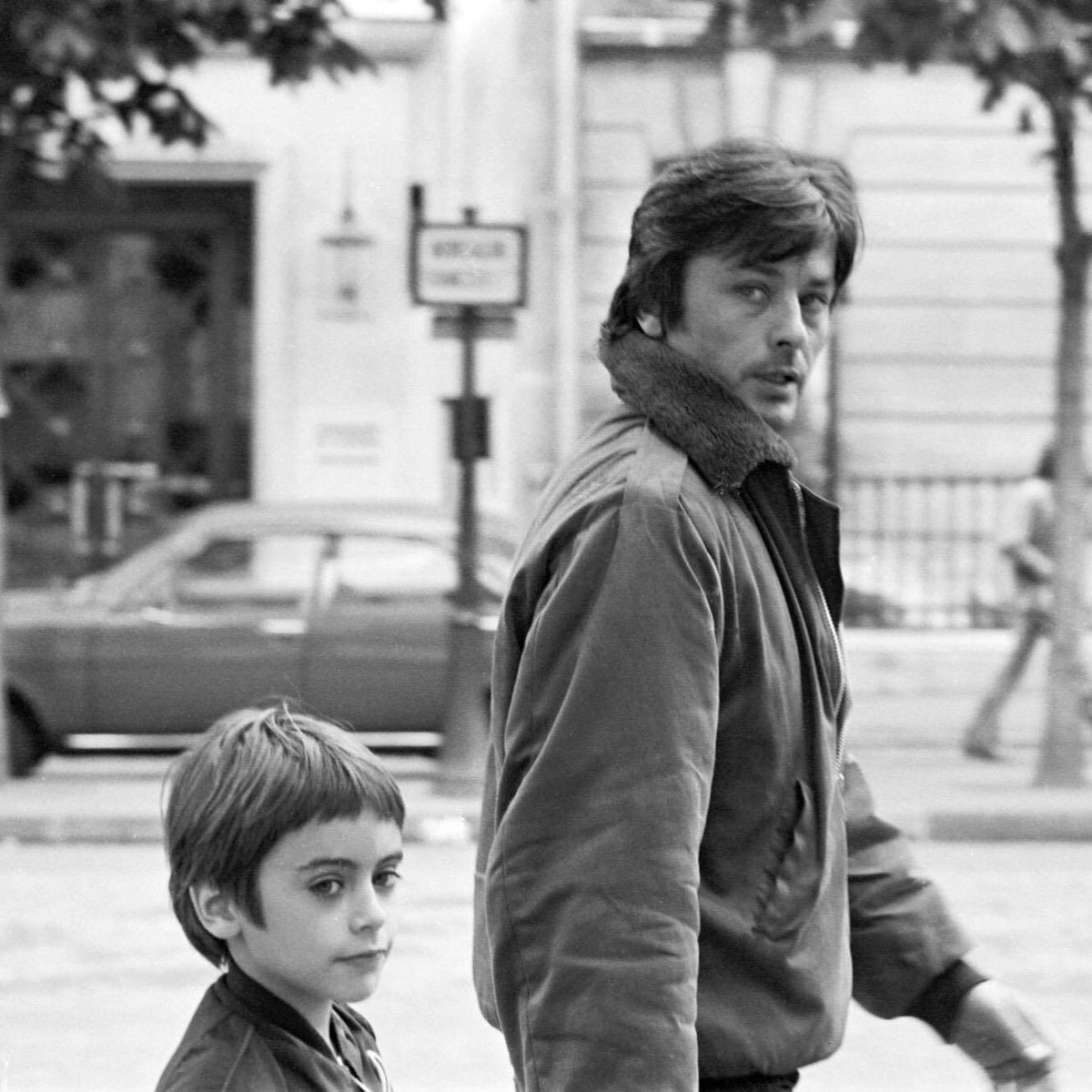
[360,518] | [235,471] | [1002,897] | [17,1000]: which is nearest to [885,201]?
[235,471]

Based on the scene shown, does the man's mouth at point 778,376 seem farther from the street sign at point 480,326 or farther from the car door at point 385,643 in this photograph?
the car door at point 385,643

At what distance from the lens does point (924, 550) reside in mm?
17156

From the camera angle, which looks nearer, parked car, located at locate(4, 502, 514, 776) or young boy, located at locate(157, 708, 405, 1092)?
young boy, located at locate(157, 708, 405, 1092)

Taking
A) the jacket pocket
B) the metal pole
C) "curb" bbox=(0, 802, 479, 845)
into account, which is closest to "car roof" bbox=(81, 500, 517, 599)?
the metal pole

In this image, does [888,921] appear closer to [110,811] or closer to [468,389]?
[110,811]

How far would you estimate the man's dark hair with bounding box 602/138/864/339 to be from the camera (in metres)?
2.59

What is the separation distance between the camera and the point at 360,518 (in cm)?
1234

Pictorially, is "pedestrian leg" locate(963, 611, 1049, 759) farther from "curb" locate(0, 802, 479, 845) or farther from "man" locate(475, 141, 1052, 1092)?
"man" locate(475, 141, 1052, 1092)

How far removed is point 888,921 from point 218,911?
2.95 feet

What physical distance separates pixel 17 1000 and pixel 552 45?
11.7m

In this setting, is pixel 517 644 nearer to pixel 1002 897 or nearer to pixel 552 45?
pixel 1002 897

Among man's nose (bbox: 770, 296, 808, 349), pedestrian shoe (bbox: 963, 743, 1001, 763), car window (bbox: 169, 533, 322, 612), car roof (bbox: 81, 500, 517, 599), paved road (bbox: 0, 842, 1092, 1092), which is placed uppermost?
man's nose (bbox: 770, 296, 808, 349)

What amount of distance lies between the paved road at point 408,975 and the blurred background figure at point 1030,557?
3.01m

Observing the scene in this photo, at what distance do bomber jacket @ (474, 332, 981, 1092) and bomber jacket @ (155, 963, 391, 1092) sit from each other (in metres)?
0.19
